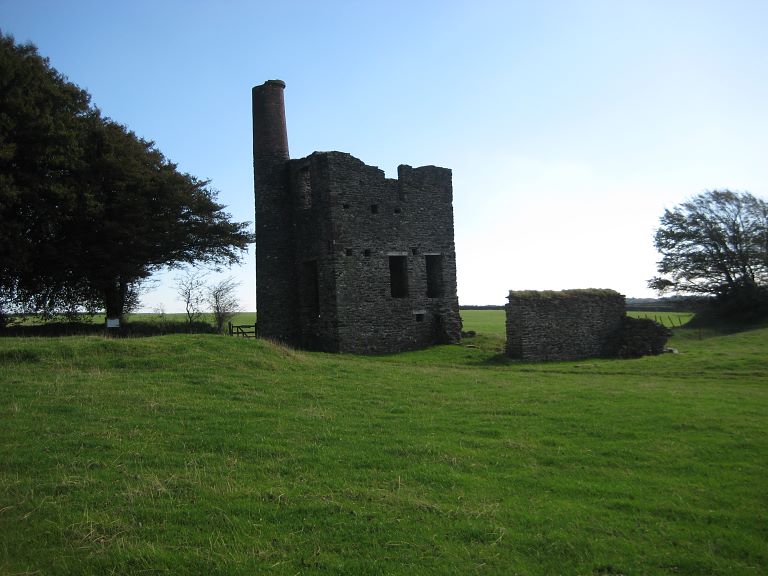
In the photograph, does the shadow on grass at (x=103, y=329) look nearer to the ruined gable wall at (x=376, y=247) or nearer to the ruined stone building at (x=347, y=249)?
the ruined stone building at (x=347, y=249)

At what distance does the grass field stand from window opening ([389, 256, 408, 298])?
13577 millimetres

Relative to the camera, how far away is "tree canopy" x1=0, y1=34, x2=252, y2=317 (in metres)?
20.4

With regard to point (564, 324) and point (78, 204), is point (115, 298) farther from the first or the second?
point (564, 324)

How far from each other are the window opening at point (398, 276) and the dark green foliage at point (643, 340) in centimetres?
989

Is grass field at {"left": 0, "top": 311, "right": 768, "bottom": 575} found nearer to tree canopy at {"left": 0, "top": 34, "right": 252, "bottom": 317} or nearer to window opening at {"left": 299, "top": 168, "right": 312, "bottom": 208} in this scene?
tree canopy at {"left": 0, "top": 34, "right": 252, "bottom": 317}

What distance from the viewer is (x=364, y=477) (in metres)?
6.79

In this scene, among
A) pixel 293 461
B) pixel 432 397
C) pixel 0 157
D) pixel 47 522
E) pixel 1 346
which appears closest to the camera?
pixel 47 522

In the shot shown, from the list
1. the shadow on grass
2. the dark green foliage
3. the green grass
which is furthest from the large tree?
the shadow on grass

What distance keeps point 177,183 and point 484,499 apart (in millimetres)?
24063

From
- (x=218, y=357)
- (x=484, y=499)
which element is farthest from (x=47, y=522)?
(x=218, y=357)

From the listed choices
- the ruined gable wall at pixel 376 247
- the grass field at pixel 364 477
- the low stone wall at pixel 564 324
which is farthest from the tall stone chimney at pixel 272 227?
the grass field at pixel 364 477

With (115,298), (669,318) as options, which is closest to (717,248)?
(669,318)

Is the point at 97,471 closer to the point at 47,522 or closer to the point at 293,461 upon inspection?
the point at 47,522

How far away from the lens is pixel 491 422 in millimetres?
9773
